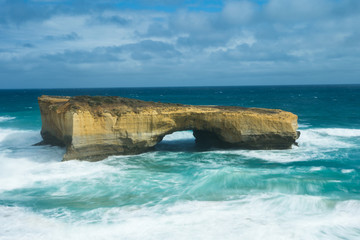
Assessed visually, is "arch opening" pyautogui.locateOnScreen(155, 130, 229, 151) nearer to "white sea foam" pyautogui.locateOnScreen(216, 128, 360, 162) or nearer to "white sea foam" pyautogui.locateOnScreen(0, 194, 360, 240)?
"white sea foam" pyautogui.locateOnScreen(216, 128, 360, 162)

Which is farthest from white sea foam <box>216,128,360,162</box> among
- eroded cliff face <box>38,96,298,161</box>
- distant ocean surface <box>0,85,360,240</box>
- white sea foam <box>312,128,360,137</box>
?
eroded cliff face <box>38,96,298,161</box>

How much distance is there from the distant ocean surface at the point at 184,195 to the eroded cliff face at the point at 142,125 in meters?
0.69

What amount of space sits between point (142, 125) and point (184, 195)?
5.73 metres

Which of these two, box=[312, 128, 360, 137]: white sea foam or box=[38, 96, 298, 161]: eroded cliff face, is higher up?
box=[38, 96, 298, 161]: eroded cliff face

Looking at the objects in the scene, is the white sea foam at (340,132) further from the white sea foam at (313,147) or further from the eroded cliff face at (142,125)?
the eroded cliff face at (142,125)

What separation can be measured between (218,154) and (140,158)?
4127 millimetres

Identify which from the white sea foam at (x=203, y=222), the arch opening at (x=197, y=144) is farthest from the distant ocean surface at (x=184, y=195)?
the arch opening at (x=197, y=144)

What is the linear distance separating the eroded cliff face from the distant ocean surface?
69 centimetres

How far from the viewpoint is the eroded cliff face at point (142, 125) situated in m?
15.3

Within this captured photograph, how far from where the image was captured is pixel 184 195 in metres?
11.5

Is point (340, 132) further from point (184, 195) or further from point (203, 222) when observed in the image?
point (203, 222)

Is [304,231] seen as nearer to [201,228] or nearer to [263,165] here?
[201,228]

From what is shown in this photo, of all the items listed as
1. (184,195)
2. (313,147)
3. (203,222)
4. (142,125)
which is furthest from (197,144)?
(203,222)

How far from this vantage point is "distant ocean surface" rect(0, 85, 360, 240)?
913 centimetres
